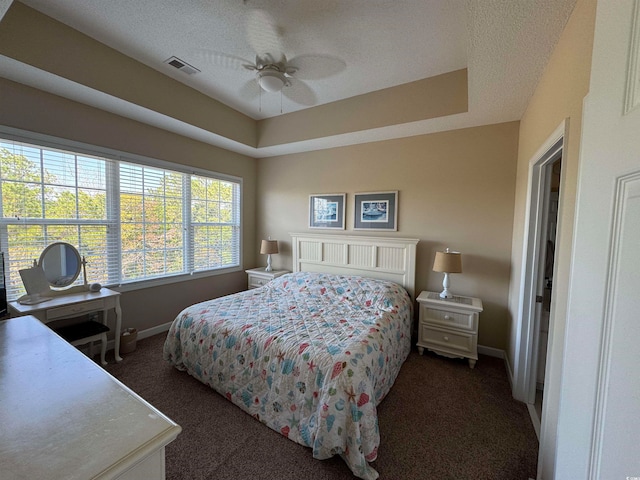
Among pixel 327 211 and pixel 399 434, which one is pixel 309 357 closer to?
pixel 399 434

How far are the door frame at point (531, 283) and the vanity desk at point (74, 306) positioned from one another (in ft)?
12.1

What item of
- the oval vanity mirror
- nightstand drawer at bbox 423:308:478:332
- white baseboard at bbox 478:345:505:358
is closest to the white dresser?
the oval vanity mirror

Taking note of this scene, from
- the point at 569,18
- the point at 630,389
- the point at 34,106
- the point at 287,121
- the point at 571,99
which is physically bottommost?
the point at 630,389

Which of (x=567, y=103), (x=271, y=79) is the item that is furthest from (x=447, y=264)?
(x=271, y=79)

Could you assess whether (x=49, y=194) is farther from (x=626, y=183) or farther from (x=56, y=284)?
(x=626, y=183)

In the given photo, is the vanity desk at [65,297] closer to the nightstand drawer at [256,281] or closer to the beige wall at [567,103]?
the nightstand drawer at [256,281]

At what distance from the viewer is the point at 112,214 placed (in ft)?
9.48

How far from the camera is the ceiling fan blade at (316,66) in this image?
2277 mm

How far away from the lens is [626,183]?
1.43 feet

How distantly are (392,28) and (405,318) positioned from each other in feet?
8.37

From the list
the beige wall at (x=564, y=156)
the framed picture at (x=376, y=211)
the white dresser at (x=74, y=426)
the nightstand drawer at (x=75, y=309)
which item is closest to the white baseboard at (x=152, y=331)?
the nightstand drawer at (x=75, y=309)

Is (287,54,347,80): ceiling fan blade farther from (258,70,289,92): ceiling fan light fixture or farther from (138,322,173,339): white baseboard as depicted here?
(138,322,173,339): white baseboard

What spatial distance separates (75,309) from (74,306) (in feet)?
0.09

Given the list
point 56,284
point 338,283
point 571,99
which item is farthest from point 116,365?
point 571,99
